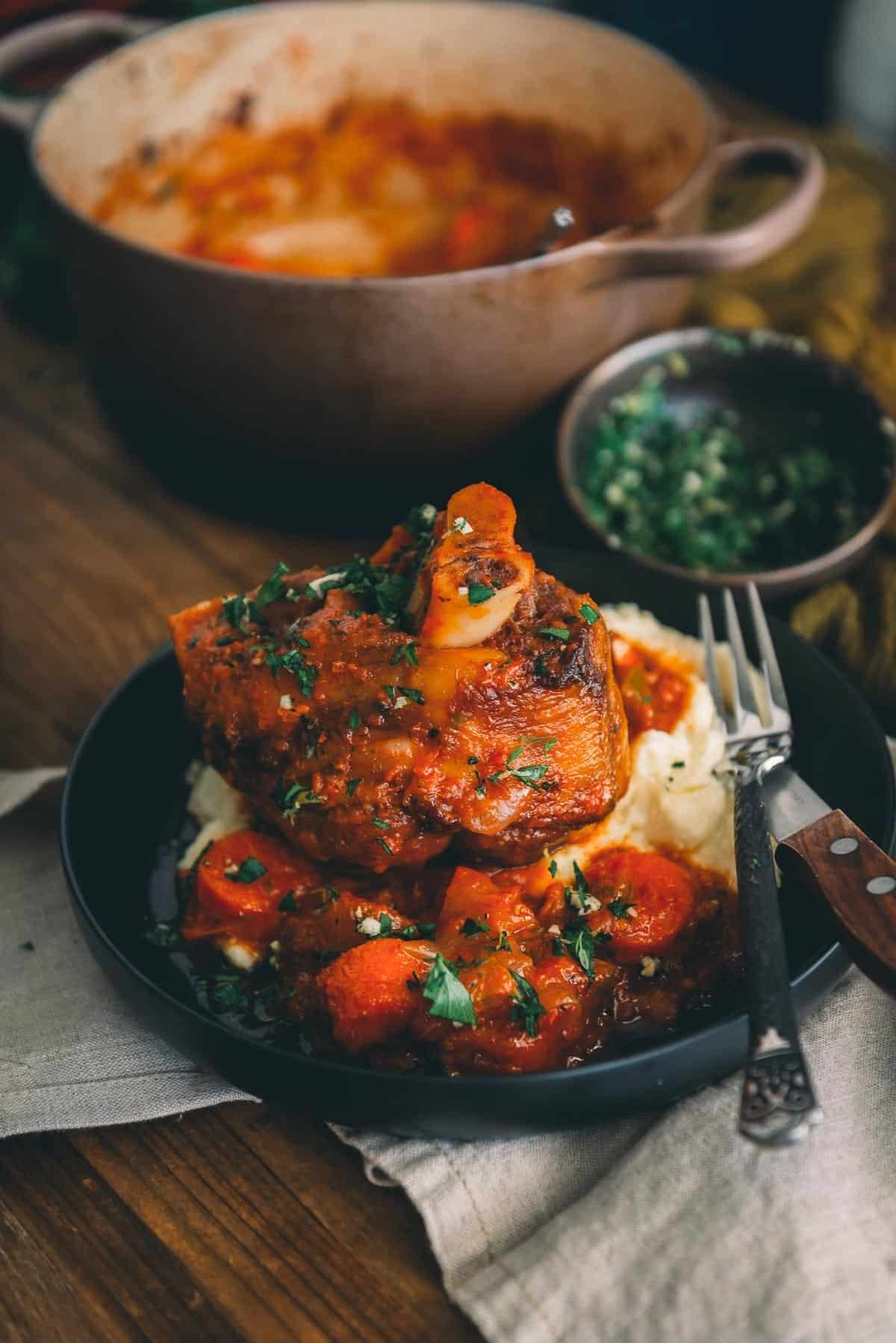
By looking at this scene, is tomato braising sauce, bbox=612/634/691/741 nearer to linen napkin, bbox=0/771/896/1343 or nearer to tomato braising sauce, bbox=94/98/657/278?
linen napkin, bbox=0/771/896/1343

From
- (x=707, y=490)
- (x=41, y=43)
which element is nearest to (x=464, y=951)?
(x=707, y=490)

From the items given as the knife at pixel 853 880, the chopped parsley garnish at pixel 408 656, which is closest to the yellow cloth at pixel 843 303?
the knife at pixel 853 880

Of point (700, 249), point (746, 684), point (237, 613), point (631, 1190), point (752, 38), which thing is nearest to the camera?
point (631, 1190)

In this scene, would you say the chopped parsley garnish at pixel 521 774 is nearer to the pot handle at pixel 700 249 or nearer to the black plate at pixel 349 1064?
the black plate at pixel 349 1064

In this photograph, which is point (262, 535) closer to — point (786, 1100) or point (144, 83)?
point (144, 83)

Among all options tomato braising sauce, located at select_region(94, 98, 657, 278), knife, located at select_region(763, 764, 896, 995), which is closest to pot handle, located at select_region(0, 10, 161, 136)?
tomato braising sauce, located at select_region(94, 98, 657, 278)

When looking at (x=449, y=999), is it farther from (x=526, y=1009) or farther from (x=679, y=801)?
(x=679, y=801)
